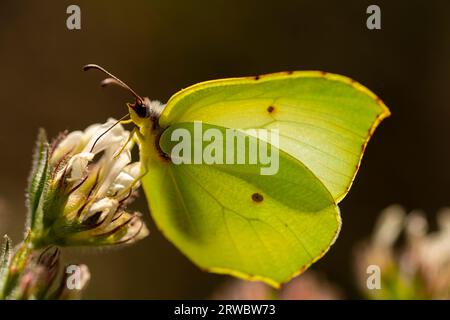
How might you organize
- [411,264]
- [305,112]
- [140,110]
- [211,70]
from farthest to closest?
1. [211,70]
2. [411,264]
3. [305,112]
4. [140,110]

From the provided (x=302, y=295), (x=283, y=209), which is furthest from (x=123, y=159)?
(x=302, y=295)

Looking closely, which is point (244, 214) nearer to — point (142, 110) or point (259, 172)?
point (259, 172)

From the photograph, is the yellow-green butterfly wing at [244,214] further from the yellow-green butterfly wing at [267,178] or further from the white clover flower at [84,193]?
the white clover flower at [84,193]

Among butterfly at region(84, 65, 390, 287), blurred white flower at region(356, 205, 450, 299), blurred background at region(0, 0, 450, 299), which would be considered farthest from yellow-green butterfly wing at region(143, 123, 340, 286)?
blurred background at region(0, 0, 450, 299)

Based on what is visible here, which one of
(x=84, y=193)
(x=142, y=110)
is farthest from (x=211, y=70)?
(x=84, y=193)

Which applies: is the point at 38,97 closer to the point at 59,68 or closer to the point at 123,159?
the point at 59,68

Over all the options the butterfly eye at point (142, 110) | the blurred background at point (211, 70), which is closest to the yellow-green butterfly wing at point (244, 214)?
the butterfly eye at point (142, 110)

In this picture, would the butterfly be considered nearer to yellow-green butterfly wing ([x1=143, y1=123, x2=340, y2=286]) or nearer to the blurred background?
yellow-green butterfly wing ([x1=143, y1=123, x2=340, y2=286])
